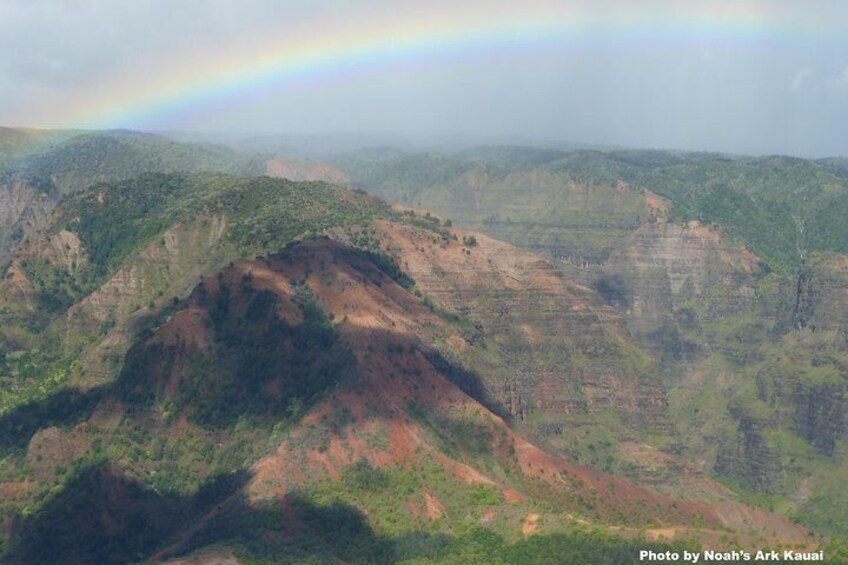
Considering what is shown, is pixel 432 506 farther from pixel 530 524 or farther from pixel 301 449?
pixel 301 449

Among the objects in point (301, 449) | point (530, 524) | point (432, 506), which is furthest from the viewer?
point (301, 449)

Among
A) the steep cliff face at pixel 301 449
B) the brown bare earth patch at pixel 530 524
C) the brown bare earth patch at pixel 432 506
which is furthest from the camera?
the brown bare earth patch at pixel 432 506

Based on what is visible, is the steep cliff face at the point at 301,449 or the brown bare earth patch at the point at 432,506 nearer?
the steep cliff face at the point at 301,449

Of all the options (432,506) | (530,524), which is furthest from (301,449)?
(530,524)

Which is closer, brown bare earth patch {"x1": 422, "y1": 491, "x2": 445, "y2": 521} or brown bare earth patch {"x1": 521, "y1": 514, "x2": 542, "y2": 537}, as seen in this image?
brown bare earth patch {"x1": 521, "y1": 514, "x2": 542, "y2": 537}

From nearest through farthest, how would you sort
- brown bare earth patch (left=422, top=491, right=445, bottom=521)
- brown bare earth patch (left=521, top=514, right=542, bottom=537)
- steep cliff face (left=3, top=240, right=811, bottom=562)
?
brown bare earth patch (left=521, top=514, right=542, bottom=537)
steep cliff face (left=3, top=240, right=811, bottom=562)
brown bare earth patch (left=422, top=491, right=445, bottom=521)

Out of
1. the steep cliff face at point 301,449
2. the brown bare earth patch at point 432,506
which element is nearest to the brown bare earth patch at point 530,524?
the steep cliff face at point 301,449

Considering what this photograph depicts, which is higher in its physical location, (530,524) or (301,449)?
(301,449)

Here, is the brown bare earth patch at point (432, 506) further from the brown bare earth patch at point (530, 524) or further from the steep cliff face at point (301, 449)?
the brown bare earth patch at point (530, 524)

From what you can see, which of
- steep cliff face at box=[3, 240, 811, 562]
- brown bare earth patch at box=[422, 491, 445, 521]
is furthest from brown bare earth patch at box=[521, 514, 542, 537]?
brown bare earth patch at box=[422, 491, 445, 521]

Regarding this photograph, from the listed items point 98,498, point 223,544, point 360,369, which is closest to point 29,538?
point 98,498

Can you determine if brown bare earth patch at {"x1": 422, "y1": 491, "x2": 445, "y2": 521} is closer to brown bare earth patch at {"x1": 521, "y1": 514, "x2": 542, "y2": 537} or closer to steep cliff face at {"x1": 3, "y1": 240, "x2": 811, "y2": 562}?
steep cliff face at {"x1": 3, "y1": 240, "x2": 811, "y2": 562}

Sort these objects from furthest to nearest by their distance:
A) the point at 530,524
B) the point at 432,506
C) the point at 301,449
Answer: the point at 301,449 → the point at 432,506 → the point at 530,524
